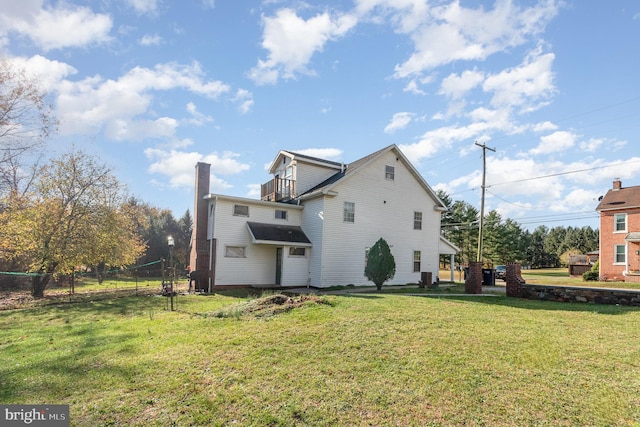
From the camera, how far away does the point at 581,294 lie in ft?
38.9

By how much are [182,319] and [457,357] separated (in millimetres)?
7179

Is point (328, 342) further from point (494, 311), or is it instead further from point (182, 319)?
point (494, 311)

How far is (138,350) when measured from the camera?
6.73 m

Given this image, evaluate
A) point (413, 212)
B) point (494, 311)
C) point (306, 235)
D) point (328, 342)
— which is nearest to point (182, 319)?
point (328, 342)

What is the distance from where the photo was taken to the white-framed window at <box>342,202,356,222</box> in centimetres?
1931

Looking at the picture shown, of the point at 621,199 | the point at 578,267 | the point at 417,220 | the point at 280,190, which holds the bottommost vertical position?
the point at 578,267

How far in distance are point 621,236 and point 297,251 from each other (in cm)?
2457

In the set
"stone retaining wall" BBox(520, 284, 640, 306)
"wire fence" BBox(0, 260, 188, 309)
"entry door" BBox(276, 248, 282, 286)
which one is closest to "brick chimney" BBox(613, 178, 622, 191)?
"stone retaining wall" BBox(520, 284, 640, 306)

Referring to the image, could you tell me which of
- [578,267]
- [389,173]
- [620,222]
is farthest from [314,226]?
[578,267]

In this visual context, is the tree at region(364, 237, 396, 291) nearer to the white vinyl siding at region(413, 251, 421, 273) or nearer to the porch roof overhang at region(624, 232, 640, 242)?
the white vinyl siding at region(413, 251, 421, 273)

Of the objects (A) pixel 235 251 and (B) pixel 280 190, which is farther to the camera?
(B) pixel 280 190

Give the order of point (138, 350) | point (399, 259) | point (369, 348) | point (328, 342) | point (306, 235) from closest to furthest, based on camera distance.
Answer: point (369, 348)
point (328, 342)
point (138, 350)
point (306, 235)
point (399, 259)

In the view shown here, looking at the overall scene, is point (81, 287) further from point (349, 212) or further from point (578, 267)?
point (578, 267)

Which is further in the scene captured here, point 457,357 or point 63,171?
point 63,171
